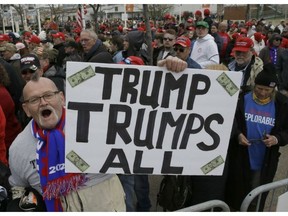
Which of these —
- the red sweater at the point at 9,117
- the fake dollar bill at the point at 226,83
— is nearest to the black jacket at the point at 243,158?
the fake dollar bill at the point at 226,83

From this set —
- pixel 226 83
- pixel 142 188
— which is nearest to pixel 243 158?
pixel 142 188

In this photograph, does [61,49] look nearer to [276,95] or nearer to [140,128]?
[276,95]

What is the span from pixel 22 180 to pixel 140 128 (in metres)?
0.82

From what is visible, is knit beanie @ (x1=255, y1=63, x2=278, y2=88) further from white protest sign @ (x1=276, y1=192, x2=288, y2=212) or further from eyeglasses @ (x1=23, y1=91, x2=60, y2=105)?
eyeglasses @ (x1=23, y1=91, x2=60, y2=105)

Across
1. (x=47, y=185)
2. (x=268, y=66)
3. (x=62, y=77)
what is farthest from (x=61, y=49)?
(x=47, y=185)

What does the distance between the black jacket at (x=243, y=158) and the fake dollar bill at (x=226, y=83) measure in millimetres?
1133

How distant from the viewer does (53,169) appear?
202 centimetres

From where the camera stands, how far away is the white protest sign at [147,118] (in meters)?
1.88

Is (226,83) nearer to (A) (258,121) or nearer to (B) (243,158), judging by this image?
(A) (258,121)

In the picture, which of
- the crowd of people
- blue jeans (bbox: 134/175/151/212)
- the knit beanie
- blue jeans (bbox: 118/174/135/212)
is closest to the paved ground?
blue jeans (bbox: 134/175/151/212)

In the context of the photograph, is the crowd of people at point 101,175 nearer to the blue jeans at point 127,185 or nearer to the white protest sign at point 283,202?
the blue jeans at point 127,185

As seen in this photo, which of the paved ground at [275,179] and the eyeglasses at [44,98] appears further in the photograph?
the paved ground at [275,179]

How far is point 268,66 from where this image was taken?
302cm

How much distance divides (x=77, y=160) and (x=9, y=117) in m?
2.10
